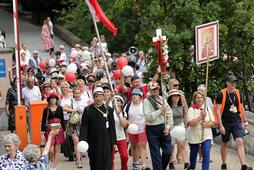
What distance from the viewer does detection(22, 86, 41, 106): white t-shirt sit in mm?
14875

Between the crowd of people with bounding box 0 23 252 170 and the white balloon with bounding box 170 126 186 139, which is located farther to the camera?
the white balloon with bounding box 170 126 186 139

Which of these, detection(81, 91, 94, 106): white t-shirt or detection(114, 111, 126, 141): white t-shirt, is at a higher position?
detection(81, 91, 94, 106): white t-shirt

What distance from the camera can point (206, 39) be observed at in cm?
1352

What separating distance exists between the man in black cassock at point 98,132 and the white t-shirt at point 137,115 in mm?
1551

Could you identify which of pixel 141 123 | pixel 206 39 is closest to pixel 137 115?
pixel 141 123

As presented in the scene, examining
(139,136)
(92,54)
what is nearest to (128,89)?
(139,136)

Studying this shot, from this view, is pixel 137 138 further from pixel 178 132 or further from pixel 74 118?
pixel 178 132

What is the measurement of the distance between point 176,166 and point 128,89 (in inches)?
76.4

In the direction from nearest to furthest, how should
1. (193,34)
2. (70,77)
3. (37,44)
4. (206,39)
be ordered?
(206,39)
(70,77)
(193,34)
(37,44)

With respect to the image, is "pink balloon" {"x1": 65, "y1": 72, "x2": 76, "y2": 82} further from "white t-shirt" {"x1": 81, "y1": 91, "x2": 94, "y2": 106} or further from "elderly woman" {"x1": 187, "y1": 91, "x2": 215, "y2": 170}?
"elderly woman" {"x1": 187, "y1": 91, "x2": 215, "y2": 170}

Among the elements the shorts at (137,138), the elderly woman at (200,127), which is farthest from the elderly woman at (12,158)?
the shorts at (137,138)

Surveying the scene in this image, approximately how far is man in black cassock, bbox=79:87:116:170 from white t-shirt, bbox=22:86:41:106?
163 inches

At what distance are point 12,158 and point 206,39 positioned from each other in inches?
236

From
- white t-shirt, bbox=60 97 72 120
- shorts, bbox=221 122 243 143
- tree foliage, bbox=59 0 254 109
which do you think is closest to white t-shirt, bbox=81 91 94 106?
white t-shirt, bbox=60 97 72 120
